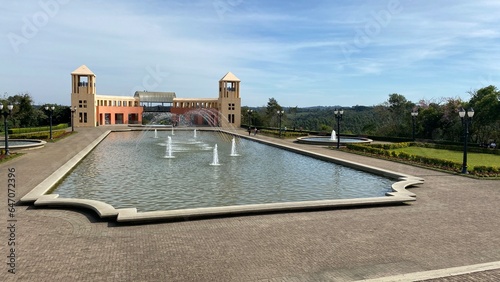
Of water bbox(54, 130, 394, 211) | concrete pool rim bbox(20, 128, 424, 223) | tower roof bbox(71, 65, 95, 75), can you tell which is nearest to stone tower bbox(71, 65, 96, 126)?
tower roof bbox(71, 65, 95, 75)

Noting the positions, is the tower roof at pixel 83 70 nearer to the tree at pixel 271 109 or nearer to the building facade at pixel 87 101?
the building facade at pixel 87 101

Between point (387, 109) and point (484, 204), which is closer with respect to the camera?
point (484, 204)

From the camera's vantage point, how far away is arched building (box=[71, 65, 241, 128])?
55188 mm

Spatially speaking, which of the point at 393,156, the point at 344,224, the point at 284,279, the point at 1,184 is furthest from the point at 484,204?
the point at 1,184

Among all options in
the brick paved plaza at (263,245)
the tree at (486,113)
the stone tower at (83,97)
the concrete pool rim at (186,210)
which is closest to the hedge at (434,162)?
the concrete pool rim at (186,210)

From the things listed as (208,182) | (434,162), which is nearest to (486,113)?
(434,162)

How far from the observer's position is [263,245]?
7.19 meters

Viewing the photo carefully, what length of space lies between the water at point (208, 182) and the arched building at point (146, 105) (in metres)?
38.6

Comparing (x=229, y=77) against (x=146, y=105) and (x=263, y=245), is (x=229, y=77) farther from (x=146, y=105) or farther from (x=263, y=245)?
(x=263, y=245)

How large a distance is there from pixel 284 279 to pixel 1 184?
11.2 metres

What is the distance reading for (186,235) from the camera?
770 centimetres

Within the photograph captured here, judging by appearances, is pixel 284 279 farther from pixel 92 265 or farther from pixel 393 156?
pixel 393 156

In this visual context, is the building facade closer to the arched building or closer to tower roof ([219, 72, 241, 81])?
the arched building

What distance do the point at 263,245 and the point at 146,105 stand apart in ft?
208
